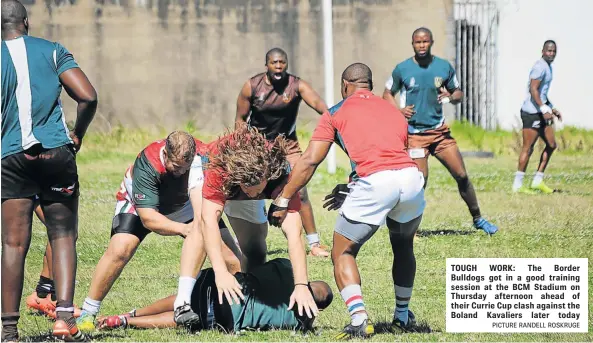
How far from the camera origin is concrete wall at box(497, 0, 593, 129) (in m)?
21.4

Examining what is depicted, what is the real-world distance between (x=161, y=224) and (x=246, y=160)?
97cm

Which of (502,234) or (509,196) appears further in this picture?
(509,196)

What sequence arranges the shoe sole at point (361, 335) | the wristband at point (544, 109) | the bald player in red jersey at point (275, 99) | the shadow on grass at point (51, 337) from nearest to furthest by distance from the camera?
the shoe sole at point (361, 335) → the shadow on grass at point (51, 337) → the bald player in red jersey at point (275, 99) → the wristband at point (544, 109)

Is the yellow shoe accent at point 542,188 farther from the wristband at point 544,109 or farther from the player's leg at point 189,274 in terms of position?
the player's leg at point 189,274


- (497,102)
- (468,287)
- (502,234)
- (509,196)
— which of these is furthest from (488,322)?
(497,102)

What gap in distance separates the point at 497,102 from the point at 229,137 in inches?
654

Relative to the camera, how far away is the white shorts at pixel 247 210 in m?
7.93

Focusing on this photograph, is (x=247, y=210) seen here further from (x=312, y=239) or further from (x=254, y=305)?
(x=312, y=239)

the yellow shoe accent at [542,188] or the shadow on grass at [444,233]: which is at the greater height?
the shadow on grass at [444,233]

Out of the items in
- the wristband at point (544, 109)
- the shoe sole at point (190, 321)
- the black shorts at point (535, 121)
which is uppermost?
the shoe sole at point (190, 321)

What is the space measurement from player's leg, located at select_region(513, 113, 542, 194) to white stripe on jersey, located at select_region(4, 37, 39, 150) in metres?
9.64

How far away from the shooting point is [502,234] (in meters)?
11.7

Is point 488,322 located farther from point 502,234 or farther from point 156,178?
point 502,234
